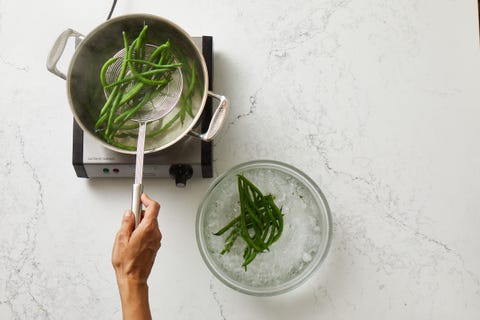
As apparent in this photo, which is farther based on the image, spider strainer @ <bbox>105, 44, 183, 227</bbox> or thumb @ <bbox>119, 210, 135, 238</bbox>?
spider strainer @ <bbox>105, 44, 183, 227</bbox>

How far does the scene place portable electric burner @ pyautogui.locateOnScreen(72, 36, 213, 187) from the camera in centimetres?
99

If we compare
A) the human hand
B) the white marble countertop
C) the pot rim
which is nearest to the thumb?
the human hand

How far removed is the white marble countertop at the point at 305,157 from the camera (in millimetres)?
1052

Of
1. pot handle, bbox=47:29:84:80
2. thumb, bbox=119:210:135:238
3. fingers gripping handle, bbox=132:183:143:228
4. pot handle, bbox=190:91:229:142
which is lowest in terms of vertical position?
thumb, bbox=119:210:135:238

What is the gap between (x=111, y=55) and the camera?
3.23ft

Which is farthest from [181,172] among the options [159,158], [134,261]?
[134,261]

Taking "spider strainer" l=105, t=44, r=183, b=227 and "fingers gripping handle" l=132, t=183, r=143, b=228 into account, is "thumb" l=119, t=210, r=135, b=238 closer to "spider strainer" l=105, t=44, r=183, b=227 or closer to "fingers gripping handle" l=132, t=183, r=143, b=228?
"fingers gripping handle" l=132, t=183, r=143, b=228

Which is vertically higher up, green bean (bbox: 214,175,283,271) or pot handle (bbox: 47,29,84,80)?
pot handle (bbox: 47,29,84,80)

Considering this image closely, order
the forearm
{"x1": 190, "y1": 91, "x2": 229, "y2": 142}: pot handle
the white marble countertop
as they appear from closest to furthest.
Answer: the forearm → {"x1": 190, "y1": 91, "x2": 229, "y2": 142}: pot handle → the white marble countertop

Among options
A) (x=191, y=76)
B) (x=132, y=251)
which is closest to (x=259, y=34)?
(x=191, y=76)

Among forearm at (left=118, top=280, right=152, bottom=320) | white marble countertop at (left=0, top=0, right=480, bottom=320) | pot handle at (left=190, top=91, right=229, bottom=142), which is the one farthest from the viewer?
white marble countertop at (left=0, top=0, right=480, bottom=320)

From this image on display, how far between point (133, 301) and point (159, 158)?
0.30 meters

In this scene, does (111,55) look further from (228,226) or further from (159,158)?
(228,226)

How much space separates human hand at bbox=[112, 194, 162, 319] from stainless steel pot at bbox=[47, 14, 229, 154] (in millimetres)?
173
